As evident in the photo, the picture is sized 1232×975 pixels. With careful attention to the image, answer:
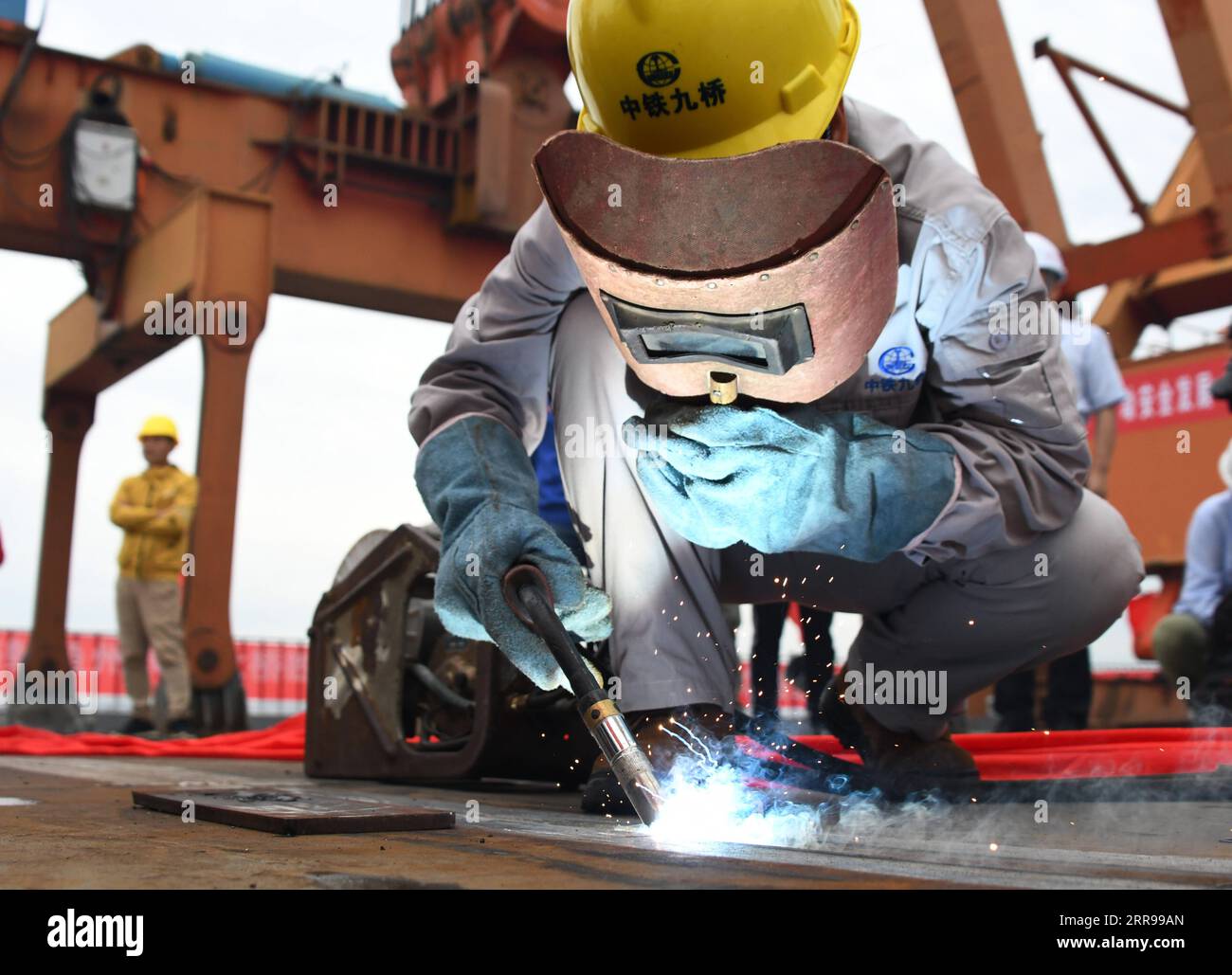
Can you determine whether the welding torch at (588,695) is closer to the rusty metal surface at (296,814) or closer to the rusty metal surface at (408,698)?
the rusty metal surface at (296,814)

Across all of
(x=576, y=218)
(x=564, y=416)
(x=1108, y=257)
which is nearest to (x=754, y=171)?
(x=576, y=218)

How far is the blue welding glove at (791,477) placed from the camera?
4.62 feet

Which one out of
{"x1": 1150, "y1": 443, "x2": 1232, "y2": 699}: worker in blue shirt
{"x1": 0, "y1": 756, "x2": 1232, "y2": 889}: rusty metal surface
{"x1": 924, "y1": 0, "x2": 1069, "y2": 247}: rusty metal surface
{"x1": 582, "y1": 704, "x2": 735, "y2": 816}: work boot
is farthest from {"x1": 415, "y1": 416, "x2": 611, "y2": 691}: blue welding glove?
{"x1": 924, "y1": 0, "x2": 1069, "y2": 247}: rusty metal surface

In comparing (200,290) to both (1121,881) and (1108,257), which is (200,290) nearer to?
(1108,257)

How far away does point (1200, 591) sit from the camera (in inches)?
184

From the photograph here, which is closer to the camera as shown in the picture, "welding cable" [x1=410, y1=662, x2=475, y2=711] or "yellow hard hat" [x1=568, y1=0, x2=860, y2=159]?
"yellow hard hat" [x1=568, y1=0, x2=860, y2=159]

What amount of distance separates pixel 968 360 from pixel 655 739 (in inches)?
26.4

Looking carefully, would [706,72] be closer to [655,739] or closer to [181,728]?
[655,739]

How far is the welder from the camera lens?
1.22 metres

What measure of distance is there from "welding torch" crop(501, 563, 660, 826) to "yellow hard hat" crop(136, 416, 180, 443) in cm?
506

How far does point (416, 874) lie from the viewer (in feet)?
3.01

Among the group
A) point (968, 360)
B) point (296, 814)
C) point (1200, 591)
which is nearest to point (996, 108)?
point (1200, 591)

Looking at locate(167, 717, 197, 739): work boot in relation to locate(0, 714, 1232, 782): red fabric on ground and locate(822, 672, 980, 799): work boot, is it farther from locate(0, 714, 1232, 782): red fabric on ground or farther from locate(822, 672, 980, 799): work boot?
locate(822, 672, 980, 799): work boot

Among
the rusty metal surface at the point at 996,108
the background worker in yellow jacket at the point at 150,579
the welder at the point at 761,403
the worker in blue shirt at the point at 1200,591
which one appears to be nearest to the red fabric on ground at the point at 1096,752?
the welder at the point at 761,403
